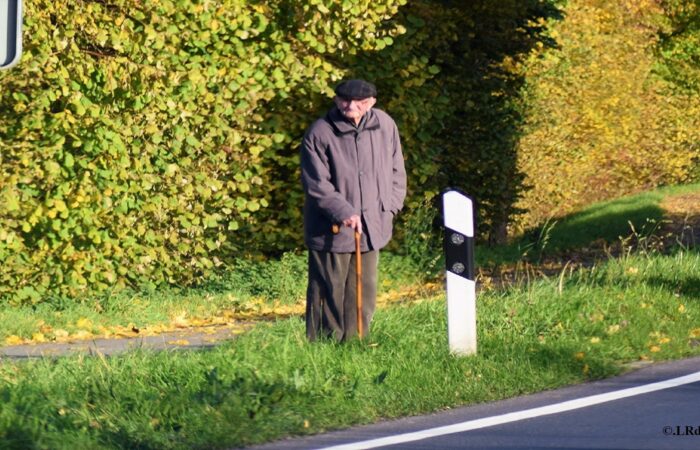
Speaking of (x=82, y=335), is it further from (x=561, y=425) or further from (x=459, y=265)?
(x=561, y=425)

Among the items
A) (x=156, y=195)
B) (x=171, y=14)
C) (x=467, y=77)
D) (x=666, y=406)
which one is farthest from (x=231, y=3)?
(x=666, y=406)

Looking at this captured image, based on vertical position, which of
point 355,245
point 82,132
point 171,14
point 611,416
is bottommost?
point 611,416

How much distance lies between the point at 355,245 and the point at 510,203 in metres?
11.9

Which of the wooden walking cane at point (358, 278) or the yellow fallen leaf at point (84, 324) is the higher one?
the wooden walking cane at point (358, 278)

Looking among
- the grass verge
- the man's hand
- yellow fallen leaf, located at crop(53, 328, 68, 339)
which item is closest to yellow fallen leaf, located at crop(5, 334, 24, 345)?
yellow fallen leaf, located at crop(53, 328, 68, 339)

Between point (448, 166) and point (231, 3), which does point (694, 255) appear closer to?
point (231, 3)

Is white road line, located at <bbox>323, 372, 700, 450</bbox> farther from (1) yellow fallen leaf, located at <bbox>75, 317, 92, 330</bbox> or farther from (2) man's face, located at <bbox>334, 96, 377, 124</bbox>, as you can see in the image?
(1) yellow fallen leaf, located at <bbox>75, 317, 92, 330</bbox>

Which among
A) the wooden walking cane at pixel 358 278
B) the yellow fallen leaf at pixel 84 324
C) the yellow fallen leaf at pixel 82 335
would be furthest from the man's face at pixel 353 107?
the yellow fallen leaf at pixel 84 324

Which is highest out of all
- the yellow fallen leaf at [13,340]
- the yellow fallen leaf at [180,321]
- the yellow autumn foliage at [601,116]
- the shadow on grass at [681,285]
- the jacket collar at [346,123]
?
the yellow autumn foliage at [601,116]

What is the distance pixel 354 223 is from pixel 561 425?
2315 millimetres

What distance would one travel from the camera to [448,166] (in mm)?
19922

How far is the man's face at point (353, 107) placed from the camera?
9.35m

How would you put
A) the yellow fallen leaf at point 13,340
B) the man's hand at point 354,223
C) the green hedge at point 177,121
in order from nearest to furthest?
the man's hand at point 354,223, the yellow fallen leaf at point 13,340, the green hedge at point 177,121

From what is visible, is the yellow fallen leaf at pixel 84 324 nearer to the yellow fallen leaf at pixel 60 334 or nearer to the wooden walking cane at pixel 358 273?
the yellow fallen leaf at pixel 60 334
